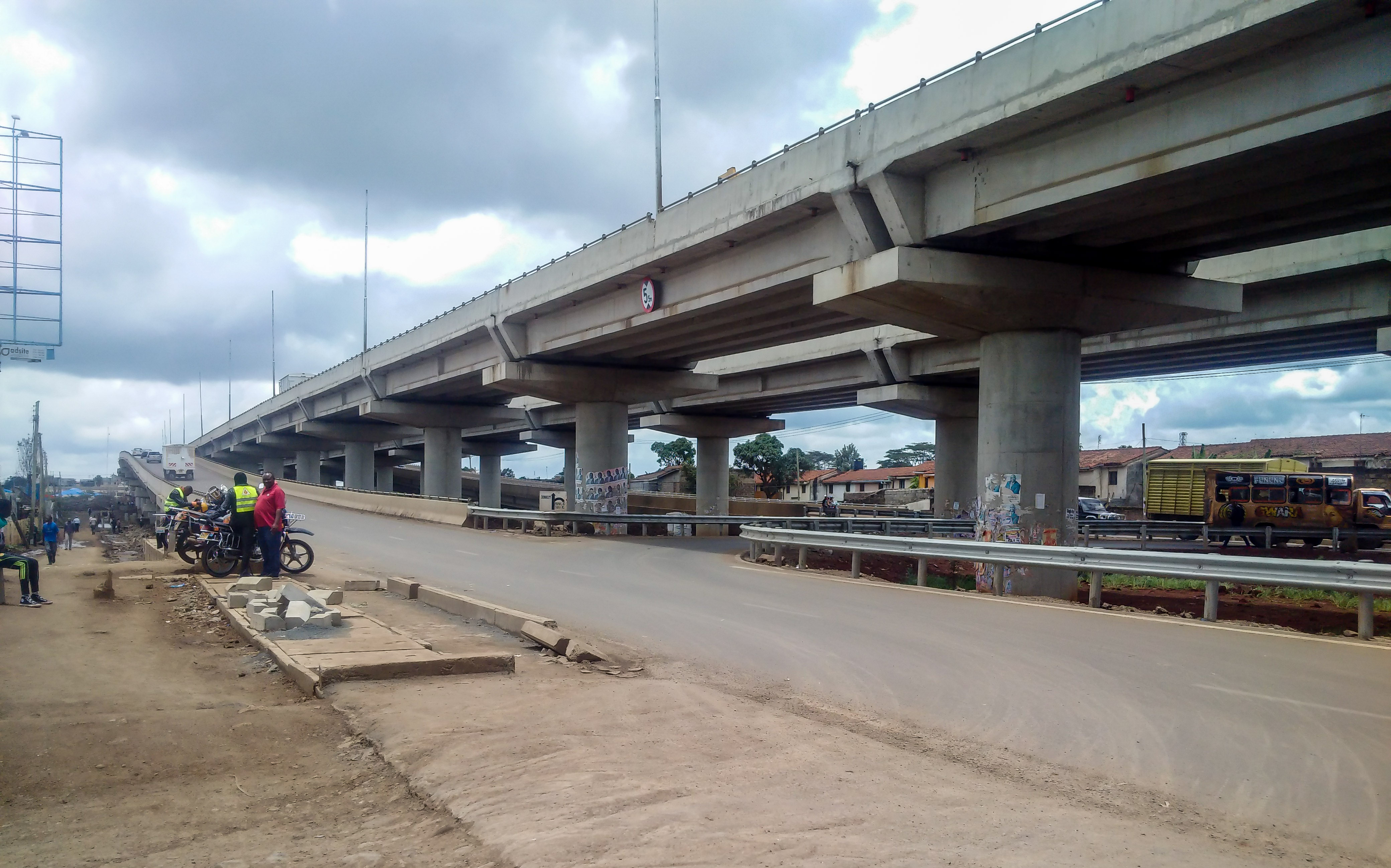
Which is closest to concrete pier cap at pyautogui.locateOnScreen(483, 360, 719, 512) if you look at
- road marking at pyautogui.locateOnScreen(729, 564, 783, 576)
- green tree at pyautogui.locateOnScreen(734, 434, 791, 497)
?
road marking at pyautogui.locateOnScreen(729, 564, 783, 576)

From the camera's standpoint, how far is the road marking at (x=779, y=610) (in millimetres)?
12672

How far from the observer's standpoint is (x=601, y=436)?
35.3 metres

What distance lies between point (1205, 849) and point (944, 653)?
5.22 m

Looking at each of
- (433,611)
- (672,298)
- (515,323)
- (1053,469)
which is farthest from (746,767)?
(515,323)

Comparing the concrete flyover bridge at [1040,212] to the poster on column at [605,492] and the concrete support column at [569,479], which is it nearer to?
the poster on column at [605,492]

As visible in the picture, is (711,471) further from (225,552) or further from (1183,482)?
(225,552)

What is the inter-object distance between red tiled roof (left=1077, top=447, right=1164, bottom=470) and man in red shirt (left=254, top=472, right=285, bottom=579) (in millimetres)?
64826

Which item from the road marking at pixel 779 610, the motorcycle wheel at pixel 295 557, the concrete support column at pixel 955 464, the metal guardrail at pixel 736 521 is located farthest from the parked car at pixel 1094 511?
the motorcycle wheel at pixel 295 557

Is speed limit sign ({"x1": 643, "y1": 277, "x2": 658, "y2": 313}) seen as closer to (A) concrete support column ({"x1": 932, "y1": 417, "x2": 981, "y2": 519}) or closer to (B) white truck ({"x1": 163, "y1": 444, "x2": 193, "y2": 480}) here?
(A) concrete support column ({"x1": 932, "y1": 417, "x2": 981, "y2": 519})

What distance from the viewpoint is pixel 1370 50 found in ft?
34.8

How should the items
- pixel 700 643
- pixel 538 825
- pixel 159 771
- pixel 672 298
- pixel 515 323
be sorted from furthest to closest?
pixel 515 323
pixel 672 298
pixel 700 643
pixel 159 771
pixel 538 825

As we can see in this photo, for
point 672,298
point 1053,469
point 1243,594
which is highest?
point 672,298

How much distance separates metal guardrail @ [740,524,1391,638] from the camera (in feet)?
34.7

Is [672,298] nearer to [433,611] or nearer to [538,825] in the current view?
[433,611]
